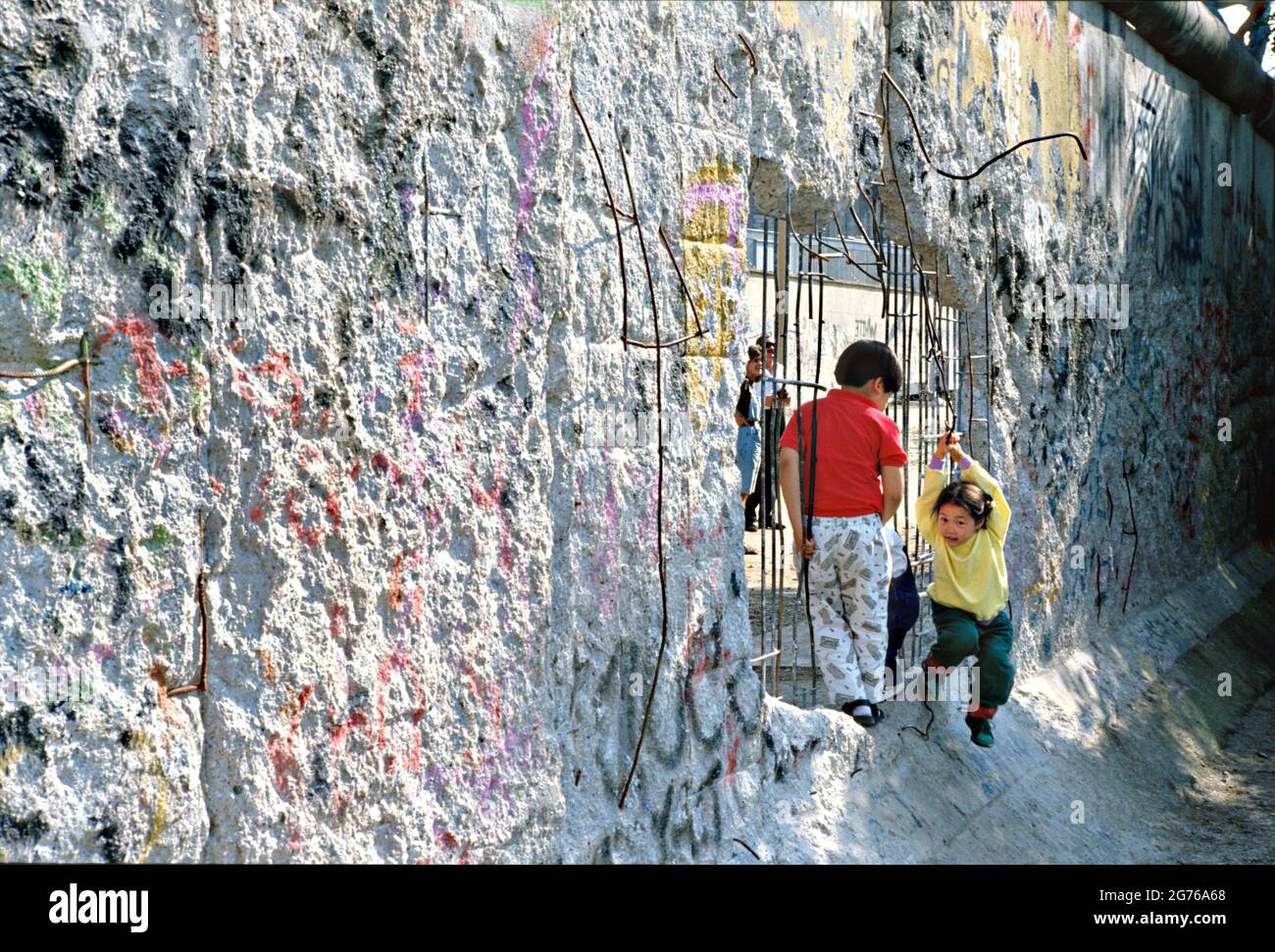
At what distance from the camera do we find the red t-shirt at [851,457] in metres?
4.28

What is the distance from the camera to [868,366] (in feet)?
14.3

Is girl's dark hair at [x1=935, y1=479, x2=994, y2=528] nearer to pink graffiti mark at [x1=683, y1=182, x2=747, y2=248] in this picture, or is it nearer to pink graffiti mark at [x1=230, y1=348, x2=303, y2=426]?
pink graffiti mark at [x1=683, y1=182, x2=747, y2=248]

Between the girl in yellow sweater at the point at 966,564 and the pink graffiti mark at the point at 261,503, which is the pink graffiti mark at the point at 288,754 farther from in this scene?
the girl in yellow sweater at the point at 966,564

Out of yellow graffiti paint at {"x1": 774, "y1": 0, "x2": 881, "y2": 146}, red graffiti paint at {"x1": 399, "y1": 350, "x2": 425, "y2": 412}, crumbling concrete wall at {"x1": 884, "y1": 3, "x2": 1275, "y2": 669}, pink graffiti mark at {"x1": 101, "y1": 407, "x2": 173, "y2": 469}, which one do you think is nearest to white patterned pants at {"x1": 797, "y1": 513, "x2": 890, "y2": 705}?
yellow graffiti paint at {"x1": 774, "y1": 0, "x2": 881, "y2": 146}

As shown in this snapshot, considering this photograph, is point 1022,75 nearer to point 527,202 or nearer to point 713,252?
point 713,252

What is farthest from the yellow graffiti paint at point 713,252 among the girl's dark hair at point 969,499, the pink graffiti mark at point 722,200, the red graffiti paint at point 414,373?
the girl's dark hair at point 969,499

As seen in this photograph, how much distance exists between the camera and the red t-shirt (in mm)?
4281

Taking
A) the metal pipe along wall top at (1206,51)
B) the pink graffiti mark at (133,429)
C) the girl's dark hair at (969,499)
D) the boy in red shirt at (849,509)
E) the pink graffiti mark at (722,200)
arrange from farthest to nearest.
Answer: the metal pipe along wall top at (1206,51), the girl's dark hair at (969,499), the boy in red shirt at (849,509), the pink graffiti mark at (722,200), the pink graffiti mark at (133,429)

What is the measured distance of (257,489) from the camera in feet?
7.66

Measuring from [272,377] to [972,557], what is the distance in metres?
2.97

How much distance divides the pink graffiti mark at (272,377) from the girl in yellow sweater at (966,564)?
277 centimetres

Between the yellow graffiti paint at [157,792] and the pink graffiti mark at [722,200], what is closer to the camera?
the yellow graffiti paint at [157,792]

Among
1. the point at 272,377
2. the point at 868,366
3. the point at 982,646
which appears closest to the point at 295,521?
the point at 272,377
